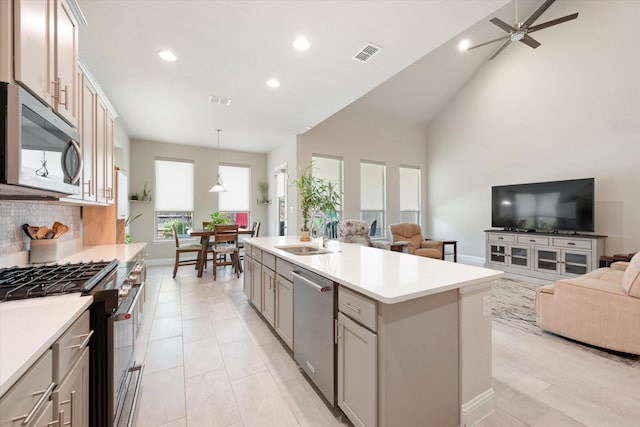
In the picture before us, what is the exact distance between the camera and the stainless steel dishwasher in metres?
1.58

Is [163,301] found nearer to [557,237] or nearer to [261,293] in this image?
[261,293]

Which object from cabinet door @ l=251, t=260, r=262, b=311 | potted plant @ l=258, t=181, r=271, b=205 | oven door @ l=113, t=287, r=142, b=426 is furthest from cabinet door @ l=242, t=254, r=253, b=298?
potted plant @ l=258, t=181, r=271, b=205

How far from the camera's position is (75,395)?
103cm

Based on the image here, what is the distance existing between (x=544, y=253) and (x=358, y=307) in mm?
5073

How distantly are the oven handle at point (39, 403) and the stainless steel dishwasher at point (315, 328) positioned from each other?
1173 mm

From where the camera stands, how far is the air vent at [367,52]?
8.85ft

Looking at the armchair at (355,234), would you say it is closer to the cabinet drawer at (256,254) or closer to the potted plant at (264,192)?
the cabinet drawer at (256,254)

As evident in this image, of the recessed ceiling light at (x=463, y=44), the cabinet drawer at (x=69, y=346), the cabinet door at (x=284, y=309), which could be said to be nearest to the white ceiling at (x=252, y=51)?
the recessed ceiling light at (x=463, y=44)

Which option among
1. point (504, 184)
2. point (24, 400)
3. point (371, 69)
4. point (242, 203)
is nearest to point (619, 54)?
point (504, 184)

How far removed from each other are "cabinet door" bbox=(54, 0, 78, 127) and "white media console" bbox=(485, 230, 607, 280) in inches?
251

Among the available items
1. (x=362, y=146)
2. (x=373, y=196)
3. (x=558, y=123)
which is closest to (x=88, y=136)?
(x=362, y=146)

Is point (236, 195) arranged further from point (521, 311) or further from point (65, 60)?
point (521, 311)

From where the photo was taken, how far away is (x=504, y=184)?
18.6 ft

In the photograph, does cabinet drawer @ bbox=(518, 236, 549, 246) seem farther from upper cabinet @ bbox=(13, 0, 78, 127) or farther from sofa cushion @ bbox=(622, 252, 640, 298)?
upper cabinet @ bbox=(13, 0, 78, 127)
